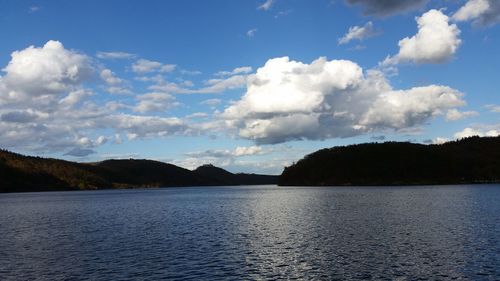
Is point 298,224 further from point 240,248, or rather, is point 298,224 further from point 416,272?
point 416,272

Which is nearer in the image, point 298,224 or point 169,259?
point 169,259

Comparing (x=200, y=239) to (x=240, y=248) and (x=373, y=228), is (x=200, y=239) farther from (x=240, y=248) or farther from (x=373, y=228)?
(x=373, y=228)

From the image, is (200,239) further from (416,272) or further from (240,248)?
(416,272)

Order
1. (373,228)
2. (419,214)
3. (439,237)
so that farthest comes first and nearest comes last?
(419,214) → (373,228) → (439,237)

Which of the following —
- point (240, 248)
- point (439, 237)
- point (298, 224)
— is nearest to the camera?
point (240, 248)

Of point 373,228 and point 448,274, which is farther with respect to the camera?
point 373,228

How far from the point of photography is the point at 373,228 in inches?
3371

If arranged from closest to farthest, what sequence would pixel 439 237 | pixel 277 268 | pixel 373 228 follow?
pixel 277 268 < pixel 439 237 < pixel 373 228

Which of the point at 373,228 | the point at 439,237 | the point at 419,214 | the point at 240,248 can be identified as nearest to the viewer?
the point at 240,248

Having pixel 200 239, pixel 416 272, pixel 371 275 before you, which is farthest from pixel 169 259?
pixel 416 272

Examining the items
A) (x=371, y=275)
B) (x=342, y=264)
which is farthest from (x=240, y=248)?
(x=371, y=275)

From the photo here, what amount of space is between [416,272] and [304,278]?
12184mm

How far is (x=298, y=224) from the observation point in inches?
3816

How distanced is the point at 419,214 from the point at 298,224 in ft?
117
